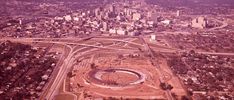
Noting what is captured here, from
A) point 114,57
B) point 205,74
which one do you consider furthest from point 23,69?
point 205,74

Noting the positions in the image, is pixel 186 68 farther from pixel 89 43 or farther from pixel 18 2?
pixel 18 2

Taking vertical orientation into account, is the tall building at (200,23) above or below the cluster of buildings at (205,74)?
above

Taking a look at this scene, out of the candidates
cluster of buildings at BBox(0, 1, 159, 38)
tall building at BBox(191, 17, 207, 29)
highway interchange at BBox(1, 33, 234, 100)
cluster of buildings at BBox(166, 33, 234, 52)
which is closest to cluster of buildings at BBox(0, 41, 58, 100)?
highway interchange at BBox(1, 33, 234, 100)

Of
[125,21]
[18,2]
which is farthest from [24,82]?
[18,2]

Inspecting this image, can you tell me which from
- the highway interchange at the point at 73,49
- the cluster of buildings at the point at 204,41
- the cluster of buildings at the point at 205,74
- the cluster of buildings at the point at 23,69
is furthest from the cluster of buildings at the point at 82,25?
the cluster of buildings at the point at 205,74

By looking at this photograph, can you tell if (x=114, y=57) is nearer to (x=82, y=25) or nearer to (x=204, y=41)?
(x=204, y=41)

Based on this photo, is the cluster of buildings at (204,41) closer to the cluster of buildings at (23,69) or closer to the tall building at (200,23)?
the tall building at (200,23)
